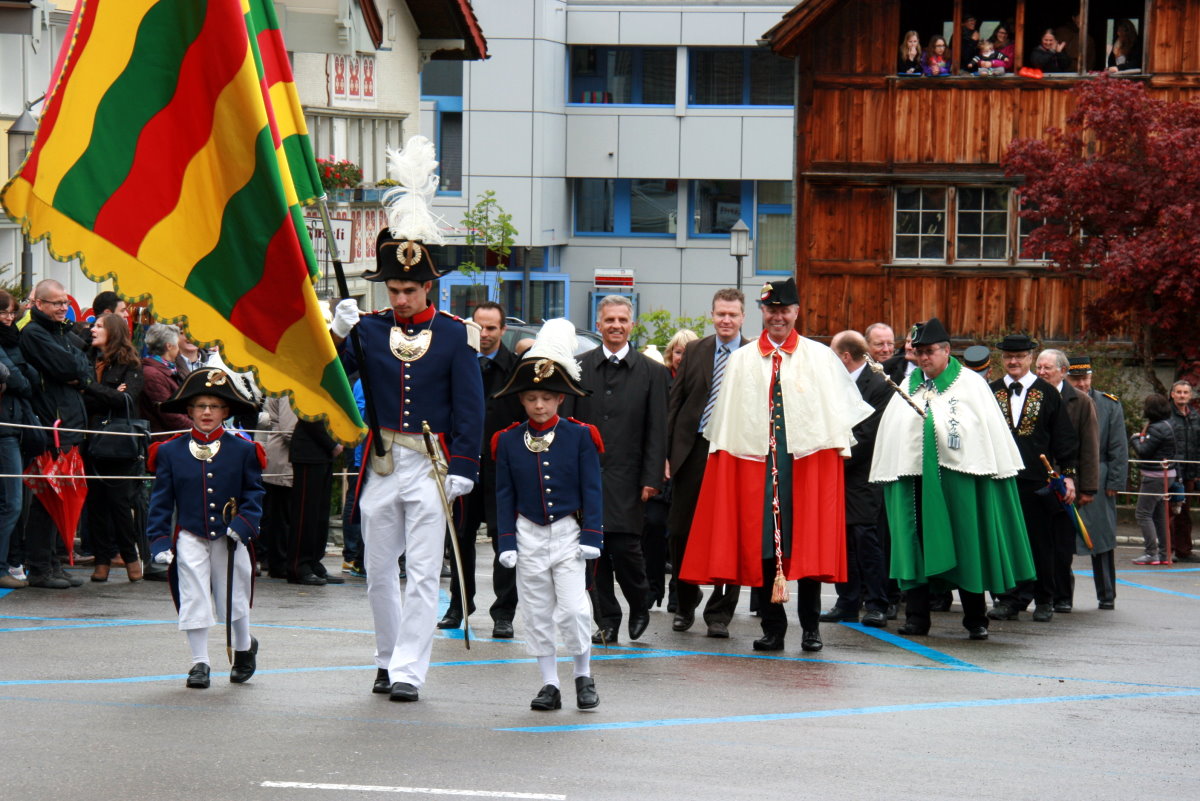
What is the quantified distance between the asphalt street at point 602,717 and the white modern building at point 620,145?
129 feet

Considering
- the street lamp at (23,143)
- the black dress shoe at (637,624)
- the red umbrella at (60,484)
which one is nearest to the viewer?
the black dress shoe at (637,624)

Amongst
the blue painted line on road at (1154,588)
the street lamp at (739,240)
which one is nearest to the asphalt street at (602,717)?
the blue painted line on road at (1154,588)

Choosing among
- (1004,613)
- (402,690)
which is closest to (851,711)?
(402,690)

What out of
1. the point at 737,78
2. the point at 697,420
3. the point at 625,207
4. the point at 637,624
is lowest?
the point at 637,624

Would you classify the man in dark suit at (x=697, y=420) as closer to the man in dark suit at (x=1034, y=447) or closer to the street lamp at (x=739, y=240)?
the man in dark suit at (x=1034, y=447)

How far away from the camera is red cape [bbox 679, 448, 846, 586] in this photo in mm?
11109

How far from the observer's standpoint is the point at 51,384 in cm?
1284

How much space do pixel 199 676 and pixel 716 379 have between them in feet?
13.5

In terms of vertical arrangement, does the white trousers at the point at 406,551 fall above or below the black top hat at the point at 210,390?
below

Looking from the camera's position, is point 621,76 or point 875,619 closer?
point 875,619

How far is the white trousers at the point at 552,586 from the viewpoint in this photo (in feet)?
29.0

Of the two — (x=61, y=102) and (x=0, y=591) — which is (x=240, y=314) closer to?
(x=61, y=102)

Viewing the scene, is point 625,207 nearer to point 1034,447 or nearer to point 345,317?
point 1034,447

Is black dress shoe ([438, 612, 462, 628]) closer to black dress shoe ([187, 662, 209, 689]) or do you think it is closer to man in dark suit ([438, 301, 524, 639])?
man in dark suit ([438, 301, 524, 639])
